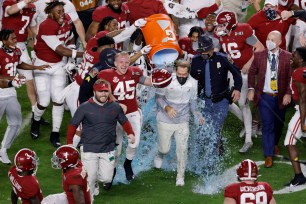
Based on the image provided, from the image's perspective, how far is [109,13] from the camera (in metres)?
13.8

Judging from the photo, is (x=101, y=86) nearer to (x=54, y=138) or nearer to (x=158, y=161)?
(x=158, y=161)

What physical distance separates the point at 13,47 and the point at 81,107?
181 cm

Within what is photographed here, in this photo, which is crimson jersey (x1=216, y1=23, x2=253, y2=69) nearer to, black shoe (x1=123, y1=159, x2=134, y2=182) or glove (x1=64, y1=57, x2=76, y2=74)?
glove (x1=64, y1=57, x2=76, y2=74)

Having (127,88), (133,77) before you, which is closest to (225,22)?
(133,77)

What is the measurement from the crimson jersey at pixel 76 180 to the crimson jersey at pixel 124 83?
1907 millimetres

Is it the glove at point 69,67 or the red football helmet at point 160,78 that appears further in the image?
the glove at point 69,67

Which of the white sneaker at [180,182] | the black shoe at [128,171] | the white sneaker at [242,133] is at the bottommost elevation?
the white sneaker at [180,182]

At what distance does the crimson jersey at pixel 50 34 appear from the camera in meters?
A: 13.4

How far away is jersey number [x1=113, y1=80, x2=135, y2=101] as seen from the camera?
11898 mm

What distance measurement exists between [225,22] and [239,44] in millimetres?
327

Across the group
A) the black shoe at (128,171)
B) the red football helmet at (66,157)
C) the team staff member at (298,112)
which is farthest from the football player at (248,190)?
the black shoe at (128,171)

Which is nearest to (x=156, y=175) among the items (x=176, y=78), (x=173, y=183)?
(x=173, y=183)

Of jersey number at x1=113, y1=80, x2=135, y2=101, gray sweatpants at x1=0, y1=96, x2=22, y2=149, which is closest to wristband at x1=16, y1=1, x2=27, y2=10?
gray sweatpants at x1=0, y1=96, x2=22, y2=149

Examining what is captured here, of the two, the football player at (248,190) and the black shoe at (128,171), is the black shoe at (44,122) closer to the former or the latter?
the black shoe at (128,171)
